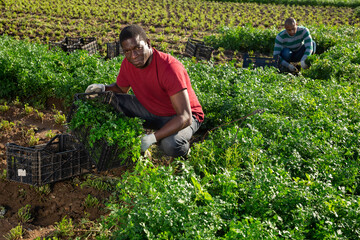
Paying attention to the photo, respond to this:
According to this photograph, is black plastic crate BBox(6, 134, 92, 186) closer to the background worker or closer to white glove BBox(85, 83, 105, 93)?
white glove BBox(85, 83, 105, 93)

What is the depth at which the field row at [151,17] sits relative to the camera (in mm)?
11649

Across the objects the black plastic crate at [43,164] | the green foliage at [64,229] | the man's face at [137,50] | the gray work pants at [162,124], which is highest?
the man's face at [137,50]

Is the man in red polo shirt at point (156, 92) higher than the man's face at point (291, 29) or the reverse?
the reverse

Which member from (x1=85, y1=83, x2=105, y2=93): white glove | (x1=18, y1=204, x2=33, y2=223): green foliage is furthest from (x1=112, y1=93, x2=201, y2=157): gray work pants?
(x1=18, y1=204, x2=33, y2=223): green foliage

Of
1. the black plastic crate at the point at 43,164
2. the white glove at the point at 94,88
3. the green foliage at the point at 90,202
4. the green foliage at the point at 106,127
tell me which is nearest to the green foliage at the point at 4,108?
the black plastic crate at the point at 43,164

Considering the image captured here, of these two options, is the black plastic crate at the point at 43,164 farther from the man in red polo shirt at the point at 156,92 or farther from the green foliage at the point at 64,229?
the man in red polo shirt at the point at 156,92

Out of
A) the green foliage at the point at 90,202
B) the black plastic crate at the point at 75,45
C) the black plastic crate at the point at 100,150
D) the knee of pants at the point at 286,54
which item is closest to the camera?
the black plastic crate at the point at 100,150

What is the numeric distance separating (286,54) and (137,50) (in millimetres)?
5327

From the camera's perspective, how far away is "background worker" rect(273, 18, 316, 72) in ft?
25.3

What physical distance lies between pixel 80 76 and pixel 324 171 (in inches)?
153

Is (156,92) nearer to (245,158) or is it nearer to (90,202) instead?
(245,158)

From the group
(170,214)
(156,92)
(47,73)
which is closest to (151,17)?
(47,73)

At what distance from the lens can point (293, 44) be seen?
7949 millimetres

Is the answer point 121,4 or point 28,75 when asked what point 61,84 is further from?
point 121,4
